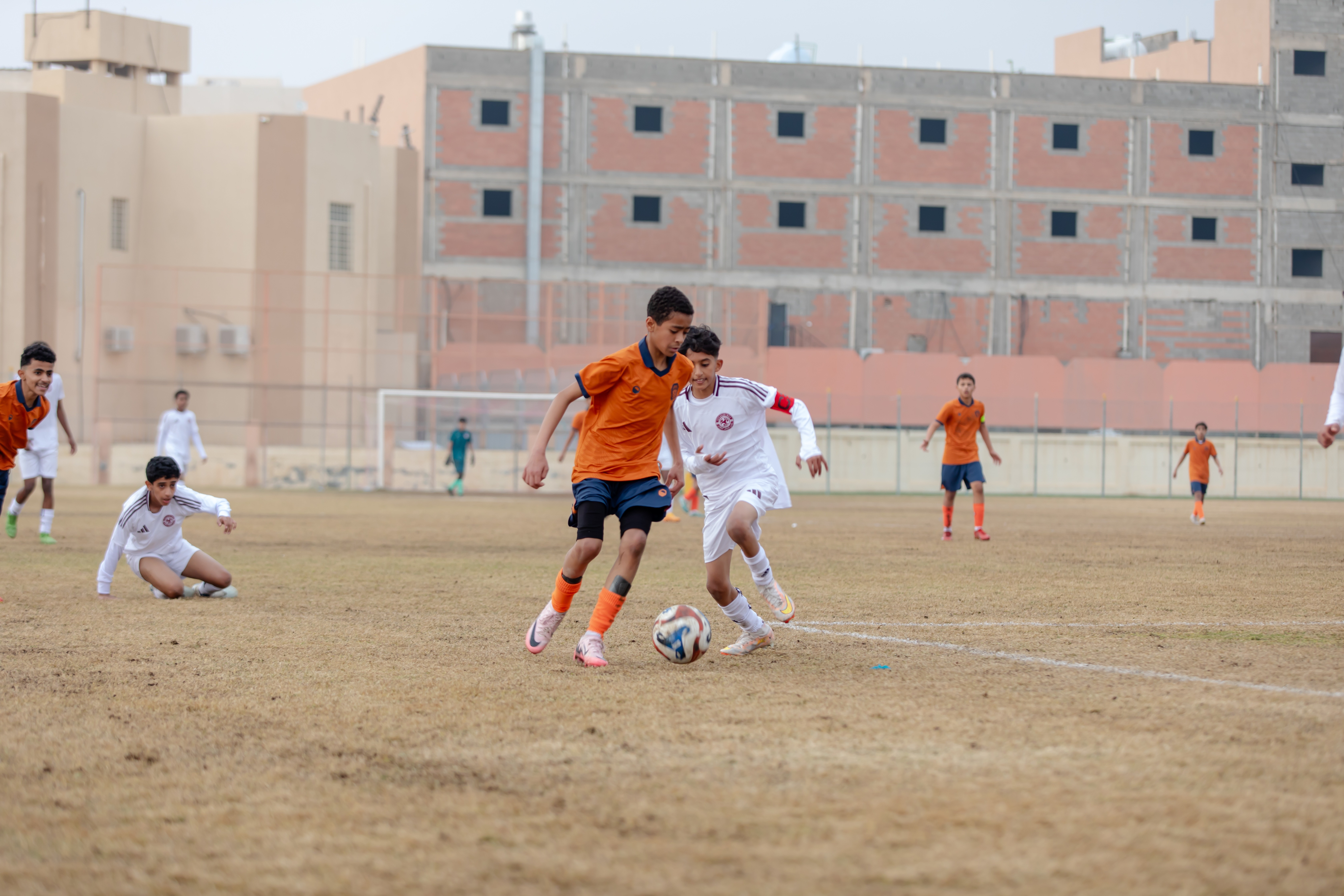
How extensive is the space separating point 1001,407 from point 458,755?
40421 mm

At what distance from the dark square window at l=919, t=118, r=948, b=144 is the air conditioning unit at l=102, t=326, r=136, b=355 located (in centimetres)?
2832

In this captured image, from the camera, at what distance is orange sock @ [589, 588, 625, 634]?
22.6 ft

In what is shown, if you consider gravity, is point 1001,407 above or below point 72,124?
below

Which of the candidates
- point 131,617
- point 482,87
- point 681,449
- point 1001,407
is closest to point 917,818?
point 681,449

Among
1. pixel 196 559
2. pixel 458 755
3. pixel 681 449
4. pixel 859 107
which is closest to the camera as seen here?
pixel 458 755

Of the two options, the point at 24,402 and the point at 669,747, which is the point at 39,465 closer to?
the point at 24,402

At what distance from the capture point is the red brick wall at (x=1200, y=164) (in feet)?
172

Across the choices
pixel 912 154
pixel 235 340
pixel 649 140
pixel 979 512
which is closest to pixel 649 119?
pixel 649 140

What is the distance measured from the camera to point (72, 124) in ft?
135

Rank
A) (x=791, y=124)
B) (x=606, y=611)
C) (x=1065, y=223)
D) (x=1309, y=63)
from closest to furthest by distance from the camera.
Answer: (x=606, y=611) < (x=791, y=124) < (x=1065, y=223) < (x=1309, y=63)

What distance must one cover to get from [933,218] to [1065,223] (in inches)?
200

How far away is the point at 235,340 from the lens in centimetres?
4066

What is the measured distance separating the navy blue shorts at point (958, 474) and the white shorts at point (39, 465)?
10367 mm

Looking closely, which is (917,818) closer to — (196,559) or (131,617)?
(131,617)
